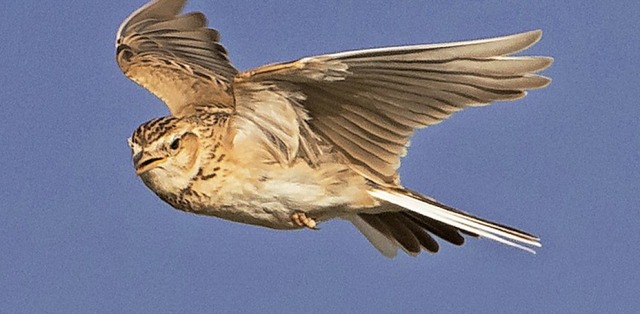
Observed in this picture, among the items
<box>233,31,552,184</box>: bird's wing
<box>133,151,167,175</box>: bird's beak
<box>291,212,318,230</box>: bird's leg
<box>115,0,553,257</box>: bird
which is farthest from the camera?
<box>291,212,318,230</box>: bird's leg

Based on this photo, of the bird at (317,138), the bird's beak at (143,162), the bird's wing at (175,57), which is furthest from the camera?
the bird's wing at (175,57)

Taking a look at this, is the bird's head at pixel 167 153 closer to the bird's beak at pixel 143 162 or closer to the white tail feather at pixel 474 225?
the bird's beak at pixel 143 162

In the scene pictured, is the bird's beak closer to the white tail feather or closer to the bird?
the bird

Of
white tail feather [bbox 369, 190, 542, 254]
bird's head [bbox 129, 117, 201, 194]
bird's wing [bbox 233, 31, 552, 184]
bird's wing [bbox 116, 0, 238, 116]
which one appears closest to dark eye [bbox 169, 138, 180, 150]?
bird's head [bbox 129, 117, 201, 194]

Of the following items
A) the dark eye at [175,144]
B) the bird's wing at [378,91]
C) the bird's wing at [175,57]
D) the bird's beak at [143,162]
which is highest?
the bird's wing at [175,57]

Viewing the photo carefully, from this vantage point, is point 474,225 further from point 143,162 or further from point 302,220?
point 143,162

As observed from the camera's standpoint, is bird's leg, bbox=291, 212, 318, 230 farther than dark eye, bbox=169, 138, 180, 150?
Yes

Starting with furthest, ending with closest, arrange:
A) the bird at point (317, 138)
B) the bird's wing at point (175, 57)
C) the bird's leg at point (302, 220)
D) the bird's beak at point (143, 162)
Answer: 1. the bird's wing at point (175, 57)
2. the bird's leg at point (302, 220)
3. the bird's beak at point (143, 162)
4. the bird at point (317, 138)

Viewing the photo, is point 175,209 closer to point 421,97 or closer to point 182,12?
point 421,97

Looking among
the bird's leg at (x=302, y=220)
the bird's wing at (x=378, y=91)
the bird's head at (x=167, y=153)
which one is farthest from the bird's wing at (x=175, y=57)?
the bird's leg at (x=302, y=220)
